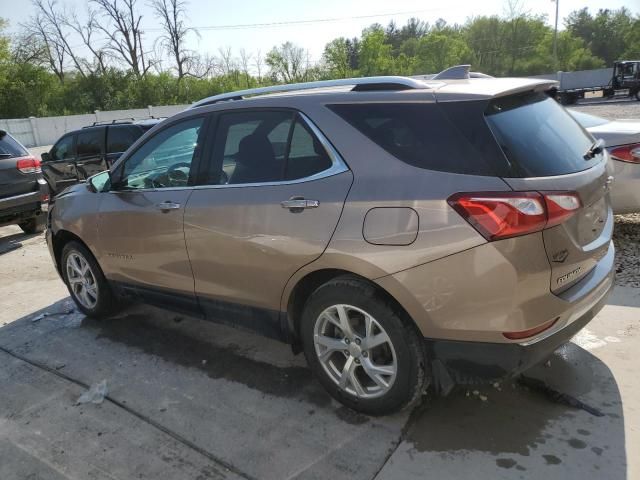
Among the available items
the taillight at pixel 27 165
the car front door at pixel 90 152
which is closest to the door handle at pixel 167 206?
the taillight at pixel 27 165

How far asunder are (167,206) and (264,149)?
34.1 inches

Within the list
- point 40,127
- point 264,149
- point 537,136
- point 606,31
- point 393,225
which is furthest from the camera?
point 606,31

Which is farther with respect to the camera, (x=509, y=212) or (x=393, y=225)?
(x=393, y=225)

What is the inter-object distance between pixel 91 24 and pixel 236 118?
6146 centimetres

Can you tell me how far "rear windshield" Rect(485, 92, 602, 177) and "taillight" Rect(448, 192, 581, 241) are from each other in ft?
0.43

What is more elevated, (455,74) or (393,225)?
(455,74)

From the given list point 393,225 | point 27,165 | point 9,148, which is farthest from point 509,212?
point 9,148

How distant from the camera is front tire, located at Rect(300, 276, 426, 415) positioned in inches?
101

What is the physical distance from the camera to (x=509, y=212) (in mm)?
2193

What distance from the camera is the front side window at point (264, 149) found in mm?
Result: 2844

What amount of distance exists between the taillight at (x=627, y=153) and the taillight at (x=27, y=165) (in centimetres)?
786

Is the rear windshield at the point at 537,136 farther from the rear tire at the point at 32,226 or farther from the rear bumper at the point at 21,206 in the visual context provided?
the rear tire at the point at 32,226

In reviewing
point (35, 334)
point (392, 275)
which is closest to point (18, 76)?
point (35, 334)

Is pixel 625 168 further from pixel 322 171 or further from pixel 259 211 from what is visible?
pixel 259 211
